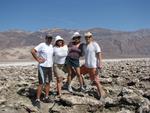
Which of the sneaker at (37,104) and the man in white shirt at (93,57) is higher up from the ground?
the man in white shirt at (93,57)

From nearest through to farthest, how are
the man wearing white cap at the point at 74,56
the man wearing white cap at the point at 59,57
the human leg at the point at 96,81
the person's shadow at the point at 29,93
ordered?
the man wearing white cap at the point at 59,57
the human leg at the point at 96,81
the man wearing white cap at the point at 74,56
the person's shadow at the point at 29,93

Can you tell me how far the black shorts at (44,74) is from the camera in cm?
967

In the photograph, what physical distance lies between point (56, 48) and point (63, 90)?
133 centimetres

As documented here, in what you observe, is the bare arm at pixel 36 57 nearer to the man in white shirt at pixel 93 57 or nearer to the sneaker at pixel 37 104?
the sneaker at pixel 37 104

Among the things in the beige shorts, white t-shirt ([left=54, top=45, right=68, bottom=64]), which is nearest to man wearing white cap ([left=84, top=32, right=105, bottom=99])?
white t-shirt ([left=54, top=45, right=68, bottom=64])

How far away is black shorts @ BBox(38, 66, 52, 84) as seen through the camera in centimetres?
967

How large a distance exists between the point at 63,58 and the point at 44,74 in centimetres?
68

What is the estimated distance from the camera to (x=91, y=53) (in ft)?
32.4

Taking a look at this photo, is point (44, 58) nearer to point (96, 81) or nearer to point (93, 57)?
point (93, 57)

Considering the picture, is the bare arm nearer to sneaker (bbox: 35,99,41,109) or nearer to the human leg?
sneaker (bbox: 35,99,41,109)

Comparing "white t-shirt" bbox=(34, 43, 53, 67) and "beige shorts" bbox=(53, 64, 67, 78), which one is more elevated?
"white t-shirt" bbox=(34, 43, 53, 67)

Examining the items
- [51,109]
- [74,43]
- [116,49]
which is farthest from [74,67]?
[116,49]

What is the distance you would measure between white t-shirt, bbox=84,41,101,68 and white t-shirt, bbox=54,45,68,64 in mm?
525

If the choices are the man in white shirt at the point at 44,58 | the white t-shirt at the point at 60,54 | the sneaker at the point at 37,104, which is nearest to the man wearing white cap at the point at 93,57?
the white t-shirt at the point at 60,54
